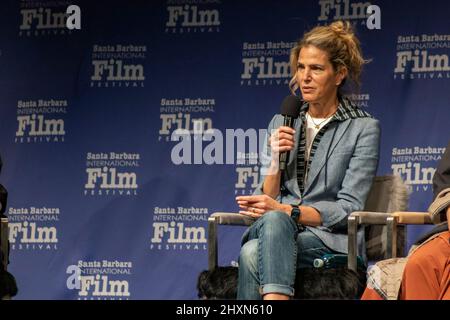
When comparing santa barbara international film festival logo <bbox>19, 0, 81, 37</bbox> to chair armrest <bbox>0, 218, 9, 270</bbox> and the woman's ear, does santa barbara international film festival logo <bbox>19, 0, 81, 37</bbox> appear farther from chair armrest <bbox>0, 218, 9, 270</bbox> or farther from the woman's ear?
the woman's ear

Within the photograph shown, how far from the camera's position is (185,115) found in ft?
17.2

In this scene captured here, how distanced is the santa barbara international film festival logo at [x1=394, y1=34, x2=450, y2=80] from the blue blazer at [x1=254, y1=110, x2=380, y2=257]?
38.9 inches

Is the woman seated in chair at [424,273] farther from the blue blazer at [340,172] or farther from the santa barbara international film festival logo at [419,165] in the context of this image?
the santa barbara international film festival logo at [419,165]

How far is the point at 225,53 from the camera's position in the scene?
5.26m

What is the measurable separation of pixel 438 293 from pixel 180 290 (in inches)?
84.8

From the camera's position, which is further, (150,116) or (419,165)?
(150,116)

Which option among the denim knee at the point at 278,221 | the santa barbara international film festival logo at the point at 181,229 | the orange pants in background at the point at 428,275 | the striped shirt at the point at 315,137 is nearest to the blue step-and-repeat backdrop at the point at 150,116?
the santa barbara international film festival logo at the point at 181,229

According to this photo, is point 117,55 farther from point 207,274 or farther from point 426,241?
point 426,241

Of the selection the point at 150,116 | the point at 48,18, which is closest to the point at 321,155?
the point at 150,116

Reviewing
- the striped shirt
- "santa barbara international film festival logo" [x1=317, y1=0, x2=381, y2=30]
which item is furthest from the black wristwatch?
"santa barbara international film festival logo" [x1=317, y1=0, x2=381, y2=30]

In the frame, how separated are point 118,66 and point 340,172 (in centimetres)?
182

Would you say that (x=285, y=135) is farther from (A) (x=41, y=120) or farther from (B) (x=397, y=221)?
(A) (x=41, y=120)

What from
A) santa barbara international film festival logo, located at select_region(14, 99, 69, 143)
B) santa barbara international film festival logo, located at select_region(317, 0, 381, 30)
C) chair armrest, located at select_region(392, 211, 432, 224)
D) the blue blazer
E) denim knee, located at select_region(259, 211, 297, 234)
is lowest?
denim knee, located at select_region(259, 211, 297, 234)

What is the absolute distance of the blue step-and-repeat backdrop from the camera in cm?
498
